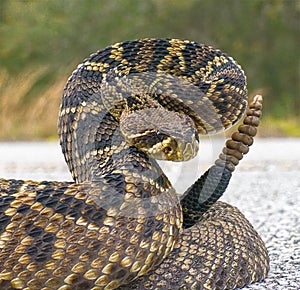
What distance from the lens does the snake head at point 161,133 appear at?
116 inches

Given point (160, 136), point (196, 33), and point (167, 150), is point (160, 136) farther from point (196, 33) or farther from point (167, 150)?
point (196, 33)

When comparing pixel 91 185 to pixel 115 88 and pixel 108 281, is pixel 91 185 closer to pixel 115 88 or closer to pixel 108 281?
pixel 108 281

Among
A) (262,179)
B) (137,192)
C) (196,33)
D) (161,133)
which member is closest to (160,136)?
(161,133)

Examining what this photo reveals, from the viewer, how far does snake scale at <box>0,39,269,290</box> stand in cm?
276

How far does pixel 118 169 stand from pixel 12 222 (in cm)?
55

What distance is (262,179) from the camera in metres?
8.78

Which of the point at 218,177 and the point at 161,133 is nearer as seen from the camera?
the point at 161,133

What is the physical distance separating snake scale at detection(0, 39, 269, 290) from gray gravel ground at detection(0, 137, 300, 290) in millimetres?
374

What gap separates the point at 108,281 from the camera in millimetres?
2797

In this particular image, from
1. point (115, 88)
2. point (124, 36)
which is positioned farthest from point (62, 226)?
point (124, 36)

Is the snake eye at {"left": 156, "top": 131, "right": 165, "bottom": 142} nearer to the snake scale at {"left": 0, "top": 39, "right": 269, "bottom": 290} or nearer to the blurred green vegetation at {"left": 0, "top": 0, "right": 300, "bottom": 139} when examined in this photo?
the snake scale at {"left": 0, "top": 39, "right": 269, "bottom": 290}

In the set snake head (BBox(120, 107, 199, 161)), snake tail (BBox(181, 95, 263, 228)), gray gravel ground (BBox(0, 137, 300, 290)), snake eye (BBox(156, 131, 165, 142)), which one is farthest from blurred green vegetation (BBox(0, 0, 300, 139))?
snake eye (BBox(156, 131, 165, 142))

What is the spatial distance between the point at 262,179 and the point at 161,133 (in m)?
5.92

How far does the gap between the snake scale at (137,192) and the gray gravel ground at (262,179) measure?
374 millimetres
